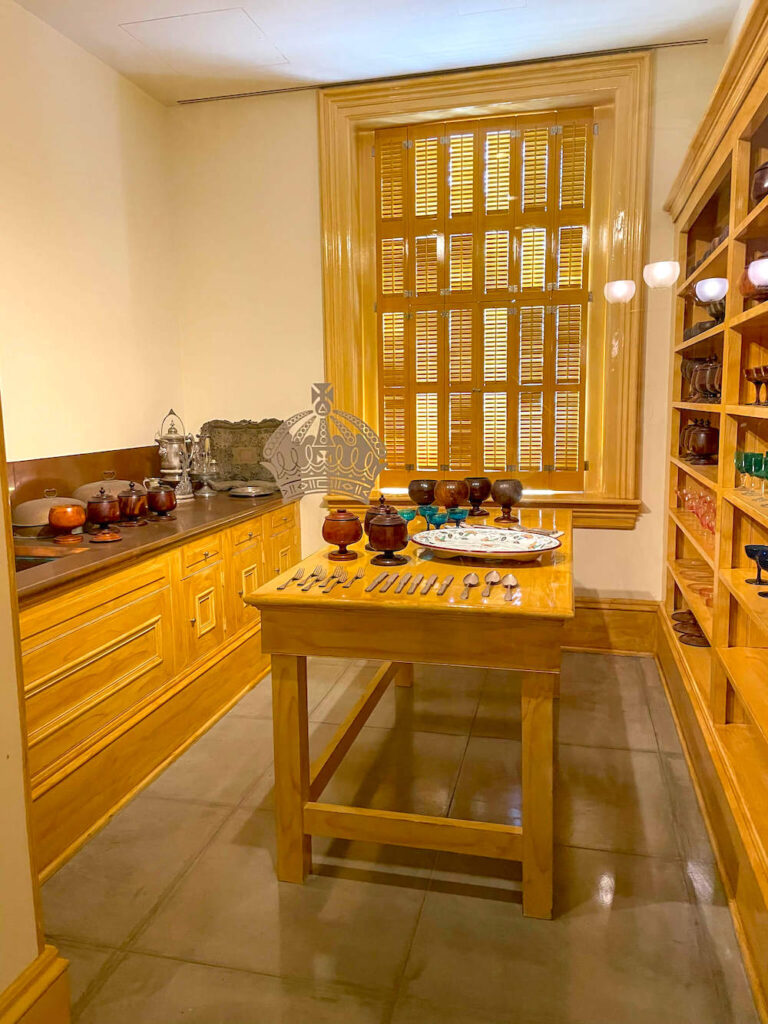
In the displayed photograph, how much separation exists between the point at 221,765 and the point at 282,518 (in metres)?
1.59

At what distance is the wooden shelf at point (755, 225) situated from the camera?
2.08 m

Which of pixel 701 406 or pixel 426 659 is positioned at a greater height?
pixel 701 406

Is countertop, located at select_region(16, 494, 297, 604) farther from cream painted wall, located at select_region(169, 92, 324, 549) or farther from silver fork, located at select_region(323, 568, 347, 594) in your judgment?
silver fork, located at select_region(323, 568, 347, 594)

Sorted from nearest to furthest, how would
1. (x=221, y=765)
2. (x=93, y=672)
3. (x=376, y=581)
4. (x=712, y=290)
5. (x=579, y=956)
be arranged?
(x=579, y=956), (x=376, y=581), (x=93, y=672), (x=221, y=765), (x=712, y=290)

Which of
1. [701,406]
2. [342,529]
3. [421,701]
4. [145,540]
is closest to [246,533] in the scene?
[145,540]

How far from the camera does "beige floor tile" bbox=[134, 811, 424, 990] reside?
1.85 meters

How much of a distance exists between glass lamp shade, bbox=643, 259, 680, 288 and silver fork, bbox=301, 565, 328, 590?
Answer: 8.38 feet

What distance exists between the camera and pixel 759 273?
217cm

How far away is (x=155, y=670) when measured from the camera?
280 cm

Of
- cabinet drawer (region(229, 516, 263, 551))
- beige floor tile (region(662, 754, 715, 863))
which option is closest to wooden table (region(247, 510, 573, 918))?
beige floor tile (region(662, 754, 715, 863))

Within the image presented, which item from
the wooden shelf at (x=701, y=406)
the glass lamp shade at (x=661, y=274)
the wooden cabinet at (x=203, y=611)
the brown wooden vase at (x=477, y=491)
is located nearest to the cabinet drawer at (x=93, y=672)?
the wooden cabinet at (x=203, y=611)

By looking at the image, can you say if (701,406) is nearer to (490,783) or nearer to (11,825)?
(490,783)

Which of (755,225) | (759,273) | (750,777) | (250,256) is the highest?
(250,256)

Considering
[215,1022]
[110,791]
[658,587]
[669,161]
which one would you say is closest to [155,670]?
[110,791]
